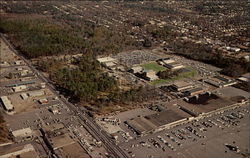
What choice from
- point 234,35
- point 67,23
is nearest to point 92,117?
point 234,35

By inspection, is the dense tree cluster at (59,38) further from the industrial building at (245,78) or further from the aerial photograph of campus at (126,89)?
the industrial building at (245,78)

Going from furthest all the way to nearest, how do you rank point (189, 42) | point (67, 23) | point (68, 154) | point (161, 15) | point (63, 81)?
1. point (161, 15)
2. point (67, 23)
3. point (189, 42)
4. point (63, 81)
5. point (68, 154)

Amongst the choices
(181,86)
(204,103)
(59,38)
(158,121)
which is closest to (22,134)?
(158,121)

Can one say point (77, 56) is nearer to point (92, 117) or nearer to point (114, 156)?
point (92, 117)

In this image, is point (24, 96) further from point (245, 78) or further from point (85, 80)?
point (245, 78)

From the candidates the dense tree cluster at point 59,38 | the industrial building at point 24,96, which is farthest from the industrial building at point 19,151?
the dense tree cluster at point 59,38
